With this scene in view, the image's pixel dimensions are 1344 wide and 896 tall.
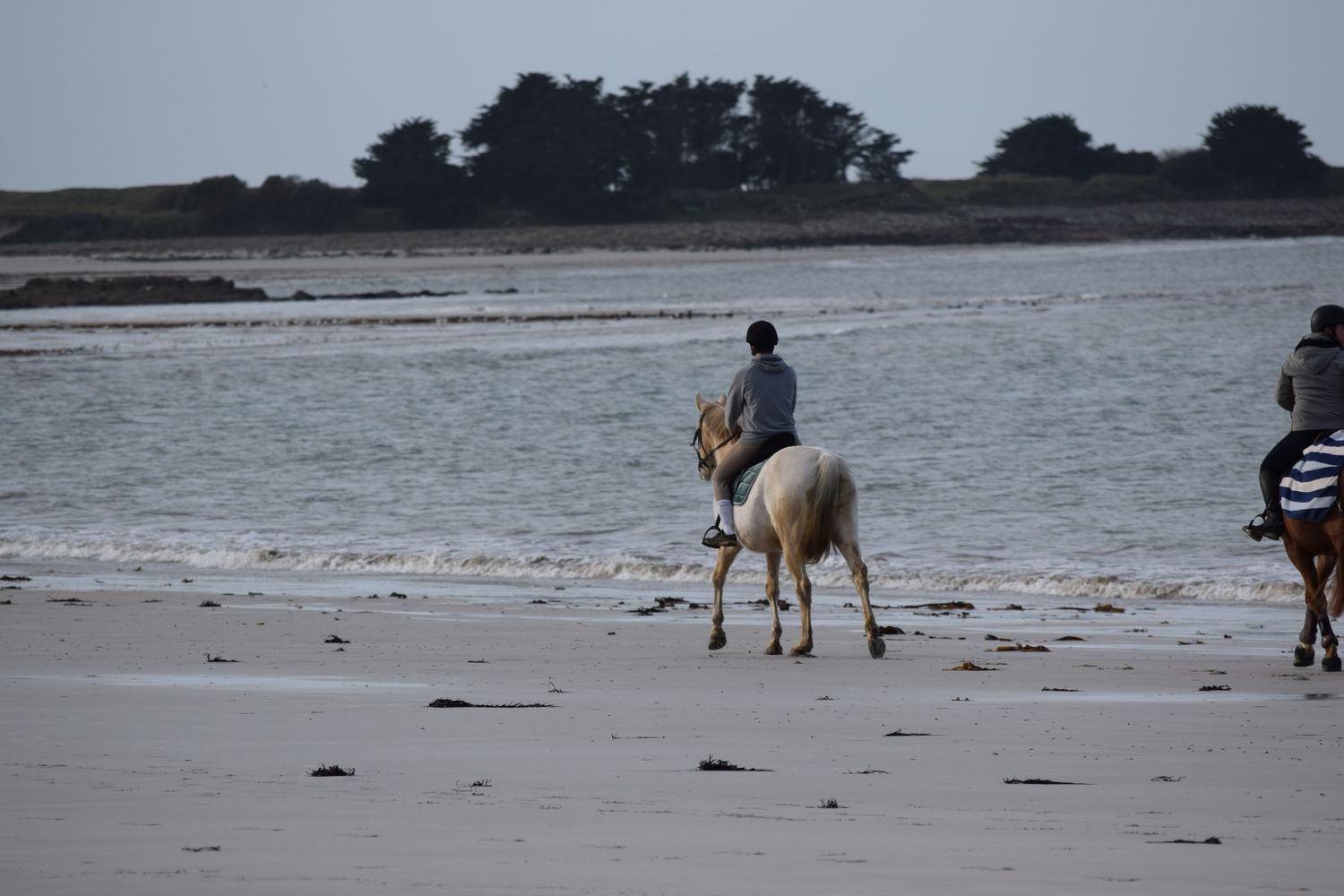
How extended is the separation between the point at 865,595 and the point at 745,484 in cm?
133

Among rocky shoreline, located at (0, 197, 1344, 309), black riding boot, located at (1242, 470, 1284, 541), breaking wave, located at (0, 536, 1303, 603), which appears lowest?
breaking wave, located at (0, 536, 1303, 603)

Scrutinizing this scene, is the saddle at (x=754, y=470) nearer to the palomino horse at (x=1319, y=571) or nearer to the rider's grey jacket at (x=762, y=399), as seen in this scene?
the rider's grey jacket at (x=762, y=399)

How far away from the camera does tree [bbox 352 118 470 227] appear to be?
4857 inches

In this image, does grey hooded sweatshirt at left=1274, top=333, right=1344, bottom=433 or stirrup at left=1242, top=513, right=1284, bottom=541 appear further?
stirrup at left=1242, top=513, right=1284, bottom=541

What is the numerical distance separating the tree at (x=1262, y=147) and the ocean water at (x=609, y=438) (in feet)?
318

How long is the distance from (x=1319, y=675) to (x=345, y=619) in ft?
24.3

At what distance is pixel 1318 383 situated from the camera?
10.6m

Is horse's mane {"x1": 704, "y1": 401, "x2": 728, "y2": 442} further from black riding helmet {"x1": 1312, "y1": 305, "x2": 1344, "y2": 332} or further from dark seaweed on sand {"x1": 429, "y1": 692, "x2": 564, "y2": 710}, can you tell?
black riding helmet {"x1": 1312, "y1": 305, "x2": 1344, "y2": 332}

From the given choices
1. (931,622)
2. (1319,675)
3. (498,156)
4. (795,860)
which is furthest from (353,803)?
(498,156)

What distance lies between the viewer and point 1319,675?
10047mm

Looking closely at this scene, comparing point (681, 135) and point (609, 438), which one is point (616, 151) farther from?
point (609, 438)

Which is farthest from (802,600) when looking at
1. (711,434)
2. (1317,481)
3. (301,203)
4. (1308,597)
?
(301,203)

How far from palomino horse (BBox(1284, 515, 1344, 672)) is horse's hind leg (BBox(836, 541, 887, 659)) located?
2.78 metres

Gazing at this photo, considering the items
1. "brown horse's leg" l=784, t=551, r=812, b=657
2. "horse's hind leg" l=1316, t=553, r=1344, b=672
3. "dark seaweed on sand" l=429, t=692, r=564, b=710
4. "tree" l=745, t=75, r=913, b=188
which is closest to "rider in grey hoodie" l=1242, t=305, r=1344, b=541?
"horse's hind leg" l=1316, t=553, r=1344, b=672
